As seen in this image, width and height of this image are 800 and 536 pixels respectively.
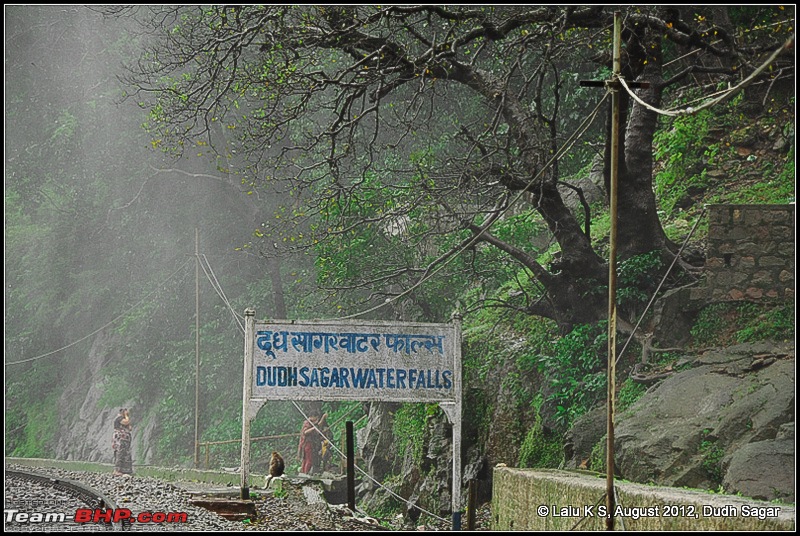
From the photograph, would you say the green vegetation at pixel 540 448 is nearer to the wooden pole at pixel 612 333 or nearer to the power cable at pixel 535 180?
the power cable at pixel 535 180

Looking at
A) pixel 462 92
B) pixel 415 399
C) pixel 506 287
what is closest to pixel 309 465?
pixel 506 287

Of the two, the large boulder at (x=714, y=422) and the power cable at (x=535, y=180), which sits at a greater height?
the power cable at (x=535, y=180)

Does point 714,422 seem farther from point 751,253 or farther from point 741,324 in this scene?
point 751,253

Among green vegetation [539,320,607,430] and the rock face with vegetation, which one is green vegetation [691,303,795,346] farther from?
green vegetation [539,320,607,430]

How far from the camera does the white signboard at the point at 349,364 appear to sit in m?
9.84

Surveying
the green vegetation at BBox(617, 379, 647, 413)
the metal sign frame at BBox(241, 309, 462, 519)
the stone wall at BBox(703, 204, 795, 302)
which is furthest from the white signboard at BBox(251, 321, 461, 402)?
the stone wall at BBox(703, 204, 795, 302)

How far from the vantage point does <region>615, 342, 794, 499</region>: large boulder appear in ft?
28.3

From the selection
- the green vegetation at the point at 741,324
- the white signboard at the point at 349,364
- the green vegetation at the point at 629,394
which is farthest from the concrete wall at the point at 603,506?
the green vegetation at the point at 741,324

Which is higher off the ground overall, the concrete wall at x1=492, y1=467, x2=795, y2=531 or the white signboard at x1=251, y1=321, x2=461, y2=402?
the white signboard at x1=251, y1=321, x2=461, y2=402

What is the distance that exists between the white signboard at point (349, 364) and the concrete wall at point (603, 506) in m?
1.36

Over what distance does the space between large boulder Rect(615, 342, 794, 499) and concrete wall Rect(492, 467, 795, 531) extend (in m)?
0.74

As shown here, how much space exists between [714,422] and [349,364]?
3.90 meters

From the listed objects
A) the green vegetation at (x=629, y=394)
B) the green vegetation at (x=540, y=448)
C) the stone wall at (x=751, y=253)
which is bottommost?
the green vegetation at (x=540, y=448)

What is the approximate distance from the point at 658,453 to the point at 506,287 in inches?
339
